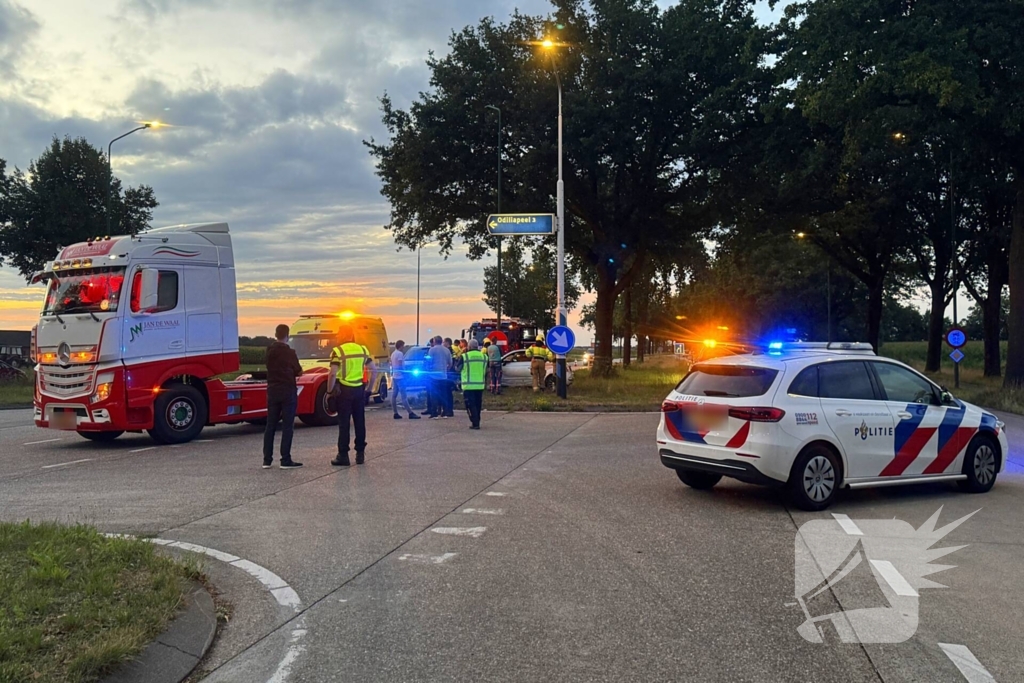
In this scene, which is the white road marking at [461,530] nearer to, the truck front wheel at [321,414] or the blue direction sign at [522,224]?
the truck front wheel at [321,414]

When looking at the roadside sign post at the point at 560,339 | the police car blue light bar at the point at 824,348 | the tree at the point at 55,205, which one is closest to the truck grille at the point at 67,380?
the police car blue light bar at the point at 824,348

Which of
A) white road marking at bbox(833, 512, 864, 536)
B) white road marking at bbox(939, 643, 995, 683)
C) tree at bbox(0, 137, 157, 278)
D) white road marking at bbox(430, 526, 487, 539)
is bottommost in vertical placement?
white road marking at bbox(833, 512, 864, 536)

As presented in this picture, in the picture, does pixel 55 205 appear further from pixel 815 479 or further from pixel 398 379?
pixel 815 479

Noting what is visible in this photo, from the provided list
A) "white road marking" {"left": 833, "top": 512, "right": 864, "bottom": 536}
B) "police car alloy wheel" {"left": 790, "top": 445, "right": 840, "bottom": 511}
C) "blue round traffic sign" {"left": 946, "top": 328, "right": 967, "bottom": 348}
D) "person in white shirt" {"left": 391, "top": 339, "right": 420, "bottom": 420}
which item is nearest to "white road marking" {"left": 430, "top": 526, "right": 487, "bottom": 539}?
"police car alloy wheel" {"left": 790, "top": 445, "right": 840, "bottom": 511}

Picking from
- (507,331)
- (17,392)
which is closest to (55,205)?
(17,392)

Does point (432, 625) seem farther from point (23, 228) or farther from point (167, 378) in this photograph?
point (23, 228)

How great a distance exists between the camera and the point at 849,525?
781 cm

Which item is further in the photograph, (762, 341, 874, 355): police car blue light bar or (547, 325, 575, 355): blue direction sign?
(547, 325, 575, 355): blue direction sign

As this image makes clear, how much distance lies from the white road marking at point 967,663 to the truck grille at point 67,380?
12.1 m

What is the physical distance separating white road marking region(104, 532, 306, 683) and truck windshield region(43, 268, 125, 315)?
23.0 feet

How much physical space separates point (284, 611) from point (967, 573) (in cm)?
479

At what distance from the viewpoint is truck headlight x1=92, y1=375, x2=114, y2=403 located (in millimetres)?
12906

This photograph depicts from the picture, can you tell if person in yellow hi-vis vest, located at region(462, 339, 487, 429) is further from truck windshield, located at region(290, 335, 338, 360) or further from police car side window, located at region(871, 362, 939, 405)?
police car side window, located at region(871, 362, 939, 405)

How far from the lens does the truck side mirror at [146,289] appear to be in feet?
43.5
